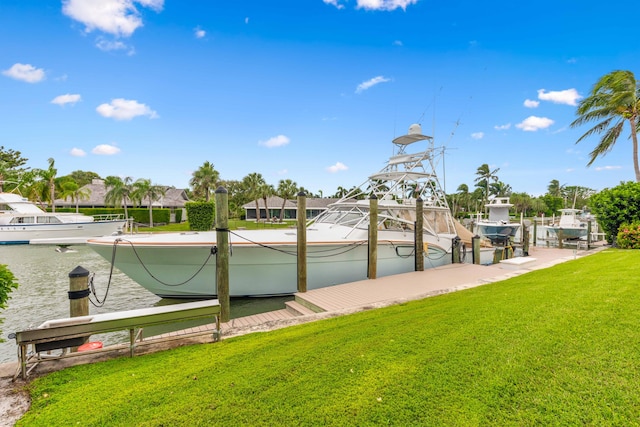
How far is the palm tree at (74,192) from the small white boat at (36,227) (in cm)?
1251

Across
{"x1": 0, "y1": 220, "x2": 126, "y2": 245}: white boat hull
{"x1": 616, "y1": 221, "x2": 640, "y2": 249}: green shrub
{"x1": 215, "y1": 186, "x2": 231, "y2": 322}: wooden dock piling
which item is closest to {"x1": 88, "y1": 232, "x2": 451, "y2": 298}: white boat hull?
{"x1": 215, "y1": 186, "x2": 231, "y2": 322}: wooden dock piling

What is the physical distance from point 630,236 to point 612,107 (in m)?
7.66

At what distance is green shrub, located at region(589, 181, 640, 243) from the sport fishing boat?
8.39 m

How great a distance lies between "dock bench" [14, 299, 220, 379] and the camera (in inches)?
133

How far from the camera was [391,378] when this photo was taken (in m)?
2.92

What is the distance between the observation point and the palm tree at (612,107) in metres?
15.3

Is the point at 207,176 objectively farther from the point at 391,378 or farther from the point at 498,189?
the point at 498,189

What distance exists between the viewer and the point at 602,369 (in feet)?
9.20

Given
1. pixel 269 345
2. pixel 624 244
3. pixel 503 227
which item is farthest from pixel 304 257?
pixel 503 227

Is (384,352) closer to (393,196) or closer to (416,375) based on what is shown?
(416,375)

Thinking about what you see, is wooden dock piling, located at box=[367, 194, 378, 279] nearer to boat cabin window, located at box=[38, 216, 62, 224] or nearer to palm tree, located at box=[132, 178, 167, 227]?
boat cabin window, located at box=[38, 216, 62, 224]

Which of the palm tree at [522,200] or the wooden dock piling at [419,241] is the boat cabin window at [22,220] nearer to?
the wooden dock piling at [419,241]

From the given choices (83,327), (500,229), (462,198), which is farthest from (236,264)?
(462,198)

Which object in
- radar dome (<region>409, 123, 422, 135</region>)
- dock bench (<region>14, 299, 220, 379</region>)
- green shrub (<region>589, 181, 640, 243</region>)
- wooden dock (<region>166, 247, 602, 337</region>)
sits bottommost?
wooden dock (<region>166, 247, 602, 337</region>)
